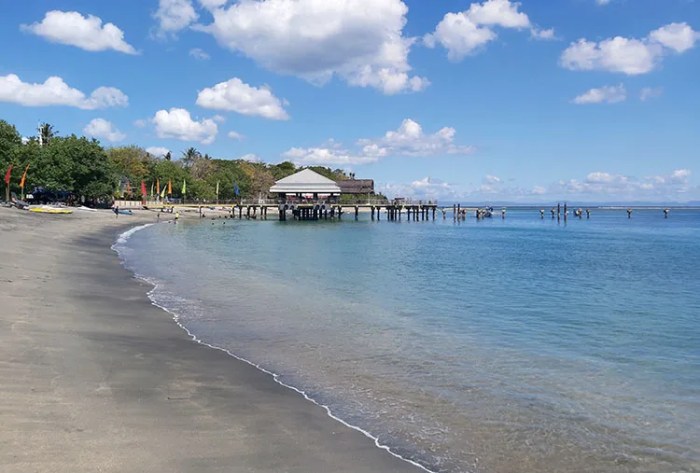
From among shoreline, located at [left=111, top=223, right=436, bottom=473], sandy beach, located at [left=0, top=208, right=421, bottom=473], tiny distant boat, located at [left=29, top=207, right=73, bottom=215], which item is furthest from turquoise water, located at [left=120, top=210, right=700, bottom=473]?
tiny distant boat, located at [left=29, top=207, right=73, bottom=215]

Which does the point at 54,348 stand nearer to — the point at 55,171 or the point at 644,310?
the point at 644,310

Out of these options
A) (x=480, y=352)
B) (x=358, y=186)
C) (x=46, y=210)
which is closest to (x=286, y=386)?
(x=480, y=352)

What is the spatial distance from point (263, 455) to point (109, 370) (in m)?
3.83

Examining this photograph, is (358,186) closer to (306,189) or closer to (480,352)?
(306,189)

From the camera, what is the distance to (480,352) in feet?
38.1

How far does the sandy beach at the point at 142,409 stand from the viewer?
5461 mm

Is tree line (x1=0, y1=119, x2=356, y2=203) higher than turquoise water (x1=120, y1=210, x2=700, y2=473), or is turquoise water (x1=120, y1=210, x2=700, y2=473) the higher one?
tree line (x1=0, y1=119, x2=356, y2=203)

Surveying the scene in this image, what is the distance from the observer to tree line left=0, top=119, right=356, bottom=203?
68.8 m

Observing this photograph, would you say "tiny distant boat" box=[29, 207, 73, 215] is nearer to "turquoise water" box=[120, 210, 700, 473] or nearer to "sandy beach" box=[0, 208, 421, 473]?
"turquoise water" box=[120, 210, 700, 473]

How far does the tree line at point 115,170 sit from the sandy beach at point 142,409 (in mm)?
63649

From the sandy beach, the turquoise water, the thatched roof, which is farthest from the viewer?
the thatched roof

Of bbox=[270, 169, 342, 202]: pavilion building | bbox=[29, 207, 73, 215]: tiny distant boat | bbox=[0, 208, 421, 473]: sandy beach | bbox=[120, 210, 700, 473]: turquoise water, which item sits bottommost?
bbox=[120, 210, 700, 473]: turquoise water

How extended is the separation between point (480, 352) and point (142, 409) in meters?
7.25

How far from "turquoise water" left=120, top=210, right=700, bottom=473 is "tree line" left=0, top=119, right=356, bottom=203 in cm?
5173
